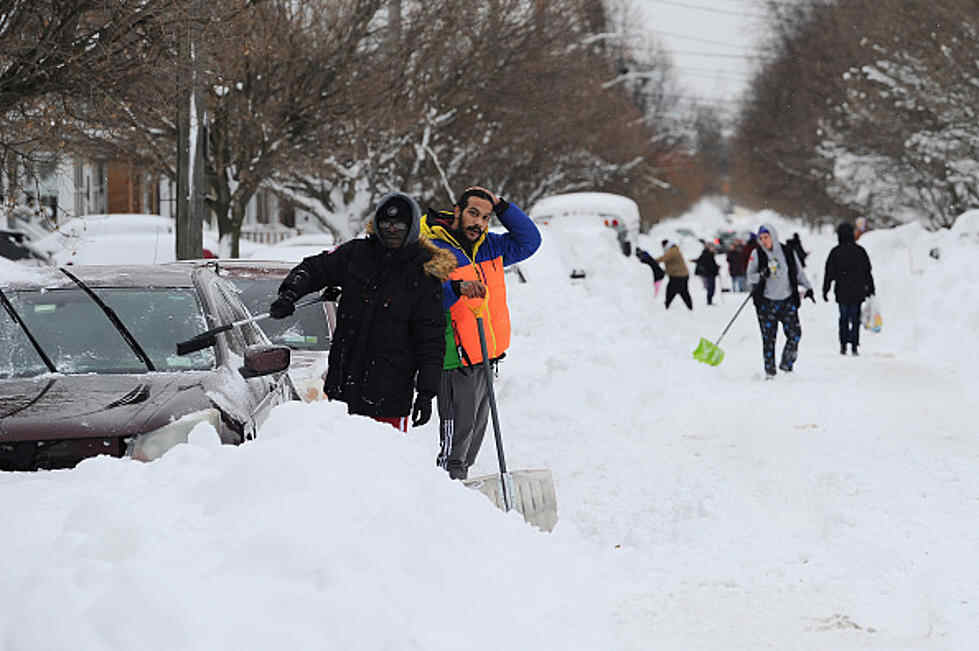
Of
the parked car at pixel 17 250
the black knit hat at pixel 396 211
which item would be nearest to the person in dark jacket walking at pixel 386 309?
the black knit hat at pixel 396 211

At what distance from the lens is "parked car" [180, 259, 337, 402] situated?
27.5 feet

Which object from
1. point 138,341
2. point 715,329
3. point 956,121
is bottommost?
point 715,329

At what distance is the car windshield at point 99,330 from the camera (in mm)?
6180

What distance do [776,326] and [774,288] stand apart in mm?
395

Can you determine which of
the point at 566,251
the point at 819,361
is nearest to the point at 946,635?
the point at 819,361

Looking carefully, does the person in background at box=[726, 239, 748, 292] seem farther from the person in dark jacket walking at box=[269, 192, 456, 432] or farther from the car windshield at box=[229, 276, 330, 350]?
the person in dark jacket walking at box=[269, 192, 456, 432]

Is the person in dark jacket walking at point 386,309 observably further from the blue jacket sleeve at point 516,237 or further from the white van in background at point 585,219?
the white van in background at point 585,219

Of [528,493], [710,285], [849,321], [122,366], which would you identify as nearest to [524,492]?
[528,493]

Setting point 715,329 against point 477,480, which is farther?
point 715,329

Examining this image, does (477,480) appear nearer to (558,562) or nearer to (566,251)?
(558,562)

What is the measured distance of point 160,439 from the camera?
5352 mm

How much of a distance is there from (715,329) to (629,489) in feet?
49.4

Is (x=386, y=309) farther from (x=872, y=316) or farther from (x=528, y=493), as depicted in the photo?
(x=872, y=316)

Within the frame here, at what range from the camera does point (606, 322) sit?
16.7 meters
